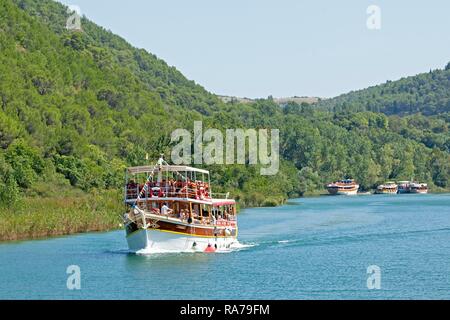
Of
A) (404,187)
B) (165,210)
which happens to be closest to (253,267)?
(165,210)

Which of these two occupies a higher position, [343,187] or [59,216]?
[343,187]

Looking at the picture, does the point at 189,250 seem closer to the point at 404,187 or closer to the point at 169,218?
the point at 169,218

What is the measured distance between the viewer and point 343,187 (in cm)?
18050

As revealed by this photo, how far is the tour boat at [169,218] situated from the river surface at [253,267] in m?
1.00

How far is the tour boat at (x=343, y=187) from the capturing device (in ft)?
589

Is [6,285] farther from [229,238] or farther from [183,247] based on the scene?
[229,238]

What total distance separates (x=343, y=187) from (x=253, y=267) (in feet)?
422

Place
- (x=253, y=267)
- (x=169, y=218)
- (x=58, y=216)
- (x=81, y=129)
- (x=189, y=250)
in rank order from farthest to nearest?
(x=81, y=129)
(x=58, y=216)
(x=189, y=250)
(x=169, y=218)
(x=253, y=267)

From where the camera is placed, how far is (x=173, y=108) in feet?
607

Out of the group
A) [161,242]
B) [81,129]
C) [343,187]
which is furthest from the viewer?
[343,187]

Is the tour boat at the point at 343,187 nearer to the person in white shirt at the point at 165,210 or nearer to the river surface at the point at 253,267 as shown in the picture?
the river surface at the point at 253,267

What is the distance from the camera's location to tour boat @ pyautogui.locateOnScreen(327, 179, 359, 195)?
7067 inches

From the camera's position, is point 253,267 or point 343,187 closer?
point 253,267

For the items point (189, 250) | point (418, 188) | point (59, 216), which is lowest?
point (189, 250)
